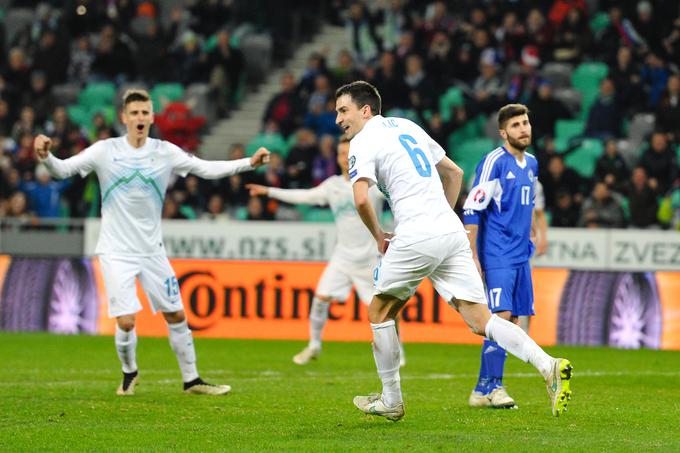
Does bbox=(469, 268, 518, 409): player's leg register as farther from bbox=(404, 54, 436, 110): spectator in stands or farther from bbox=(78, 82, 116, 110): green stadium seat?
bbox=(78, 82, 116, 110): green stadium seat

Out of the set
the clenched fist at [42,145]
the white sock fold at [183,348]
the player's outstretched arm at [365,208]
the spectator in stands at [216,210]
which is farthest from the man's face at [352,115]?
the spectator in stands at [216,210]

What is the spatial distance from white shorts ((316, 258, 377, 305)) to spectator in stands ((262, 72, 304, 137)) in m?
8.89

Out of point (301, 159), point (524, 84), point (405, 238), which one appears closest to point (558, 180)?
point (524, 84)

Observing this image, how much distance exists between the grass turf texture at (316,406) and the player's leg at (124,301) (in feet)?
0.80

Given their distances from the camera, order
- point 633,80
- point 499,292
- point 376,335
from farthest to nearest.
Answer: point 633,80 → point 499,292 → point 376,335

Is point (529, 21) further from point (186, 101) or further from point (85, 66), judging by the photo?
point (85, 66)

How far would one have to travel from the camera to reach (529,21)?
2292 cm

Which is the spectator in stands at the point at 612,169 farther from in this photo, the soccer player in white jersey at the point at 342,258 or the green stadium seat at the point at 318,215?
the soccer player in white jersey at the point at 342,258

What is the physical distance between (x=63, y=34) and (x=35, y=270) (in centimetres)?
956

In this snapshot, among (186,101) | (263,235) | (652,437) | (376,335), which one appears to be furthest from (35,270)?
(652,437)

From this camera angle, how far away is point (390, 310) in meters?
8.87

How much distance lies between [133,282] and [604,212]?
32.5 ft

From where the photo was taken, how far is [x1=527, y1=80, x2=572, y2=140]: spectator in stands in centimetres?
2105

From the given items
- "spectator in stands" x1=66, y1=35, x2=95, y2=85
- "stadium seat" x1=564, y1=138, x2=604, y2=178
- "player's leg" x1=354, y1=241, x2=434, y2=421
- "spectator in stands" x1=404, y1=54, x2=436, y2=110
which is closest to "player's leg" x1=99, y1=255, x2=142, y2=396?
"player's leg" x1=354, y1=241, x2=434, y2=421
